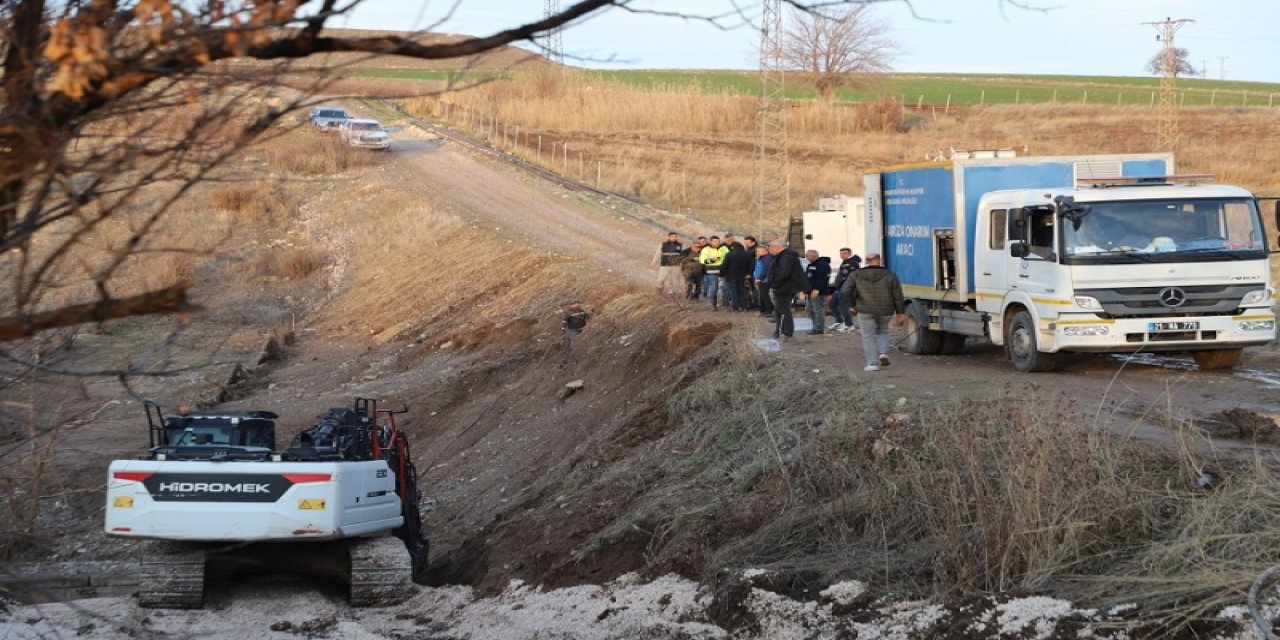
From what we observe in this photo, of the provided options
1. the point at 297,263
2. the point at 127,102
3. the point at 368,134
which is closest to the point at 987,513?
the point at 127,102

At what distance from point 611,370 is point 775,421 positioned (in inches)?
379

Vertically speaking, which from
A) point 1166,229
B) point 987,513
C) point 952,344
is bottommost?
point 987,513

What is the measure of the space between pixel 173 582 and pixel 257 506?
1367mm

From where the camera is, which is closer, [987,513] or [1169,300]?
[987,513]

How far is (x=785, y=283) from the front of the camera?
21.7m

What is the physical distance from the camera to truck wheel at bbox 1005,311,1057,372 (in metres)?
17.5

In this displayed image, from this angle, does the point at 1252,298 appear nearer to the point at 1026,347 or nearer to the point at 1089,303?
the point at 1089,303

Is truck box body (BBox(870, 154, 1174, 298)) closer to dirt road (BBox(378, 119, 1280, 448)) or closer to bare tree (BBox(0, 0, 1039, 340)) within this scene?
dirt road (BBox(378, 119, 1280, 448))

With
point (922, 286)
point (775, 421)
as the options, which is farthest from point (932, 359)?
point (775, 421)

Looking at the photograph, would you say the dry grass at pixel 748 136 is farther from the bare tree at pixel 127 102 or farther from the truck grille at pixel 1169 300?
the bare tree at pixel 127 102

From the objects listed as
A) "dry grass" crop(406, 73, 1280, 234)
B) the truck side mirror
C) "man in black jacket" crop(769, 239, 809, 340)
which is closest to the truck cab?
the truck side mirror

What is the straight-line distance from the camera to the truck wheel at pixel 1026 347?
17.5m

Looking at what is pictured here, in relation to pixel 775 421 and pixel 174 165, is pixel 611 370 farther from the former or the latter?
pixel 174 165

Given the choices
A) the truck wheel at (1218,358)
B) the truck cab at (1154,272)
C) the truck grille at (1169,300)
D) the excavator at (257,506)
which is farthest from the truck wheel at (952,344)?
the excavator at (257,506)
